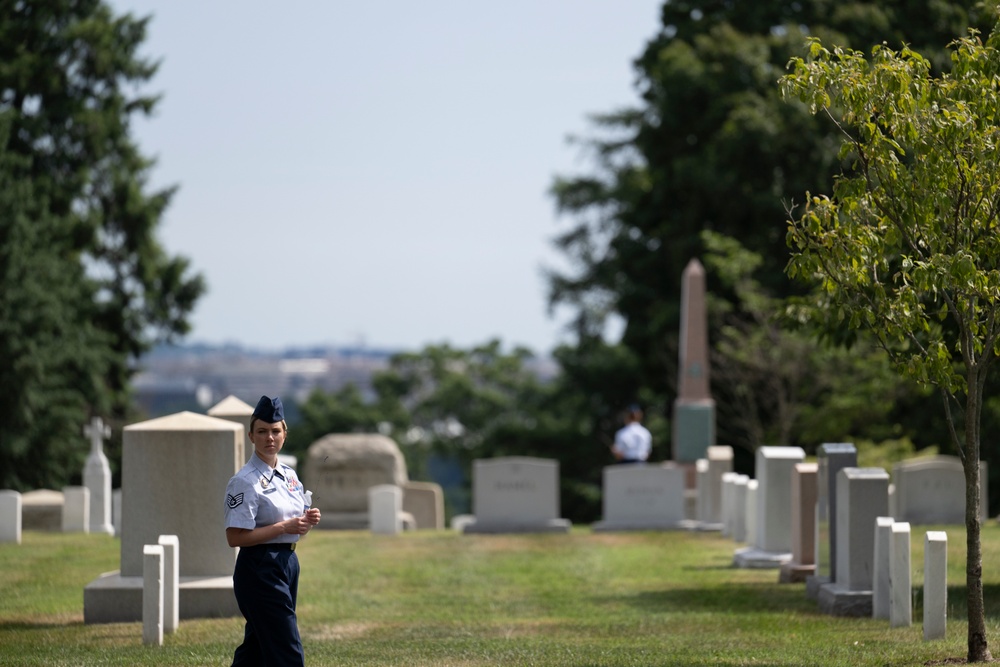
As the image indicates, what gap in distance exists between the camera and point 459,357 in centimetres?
6894

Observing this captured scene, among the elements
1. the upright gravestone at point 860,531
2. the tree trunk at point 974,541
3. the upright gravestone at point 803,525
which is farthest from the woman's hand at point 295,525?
the upright gravestone at point 803,525

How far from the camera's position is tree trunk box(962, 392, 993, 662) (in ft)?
36.5

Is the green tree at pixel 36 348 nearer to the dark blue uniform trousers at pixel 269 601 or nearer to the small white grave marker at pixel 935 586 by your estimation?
the small white grave marker at pixel 935 586

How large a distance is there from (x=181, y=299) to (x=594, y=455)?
48.7ft

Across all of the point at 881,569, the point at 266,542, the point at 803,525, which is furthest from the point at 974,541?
the point at 803,525

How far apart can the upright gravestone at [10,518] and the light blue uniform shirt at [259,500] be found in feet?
46.1

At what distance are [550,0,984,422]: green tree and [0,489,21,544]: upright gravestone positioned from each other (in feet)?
64.7

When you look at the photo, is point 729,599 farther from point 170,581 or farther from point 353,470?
point 353,470

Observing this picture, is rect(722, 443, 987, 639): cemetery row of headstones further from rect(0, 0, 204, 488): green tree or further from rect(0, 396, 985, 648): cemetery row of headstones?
Result: rect(0, 0, 204, 488): green tree

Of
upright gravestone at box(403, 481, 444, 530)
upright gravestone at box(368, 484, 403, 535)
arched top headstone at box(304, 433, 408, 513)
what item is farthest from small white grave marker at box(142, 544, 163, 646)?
upright gravestone at box(403, 481, 444, 530)

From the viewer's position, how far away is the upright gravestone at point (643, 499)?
2653 cm

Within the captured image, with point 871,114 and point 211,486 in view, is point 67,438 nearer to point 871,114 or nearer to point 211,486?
point 211,486

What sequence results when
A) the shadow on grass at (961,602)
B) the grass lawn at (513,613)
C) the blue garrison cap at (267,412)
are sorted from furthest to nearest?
the shadow on grass at (961,602) → the grass lawn at (513,613) → the blue garrison cap at (267,412)

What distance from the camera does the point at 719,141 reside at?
129 feet
